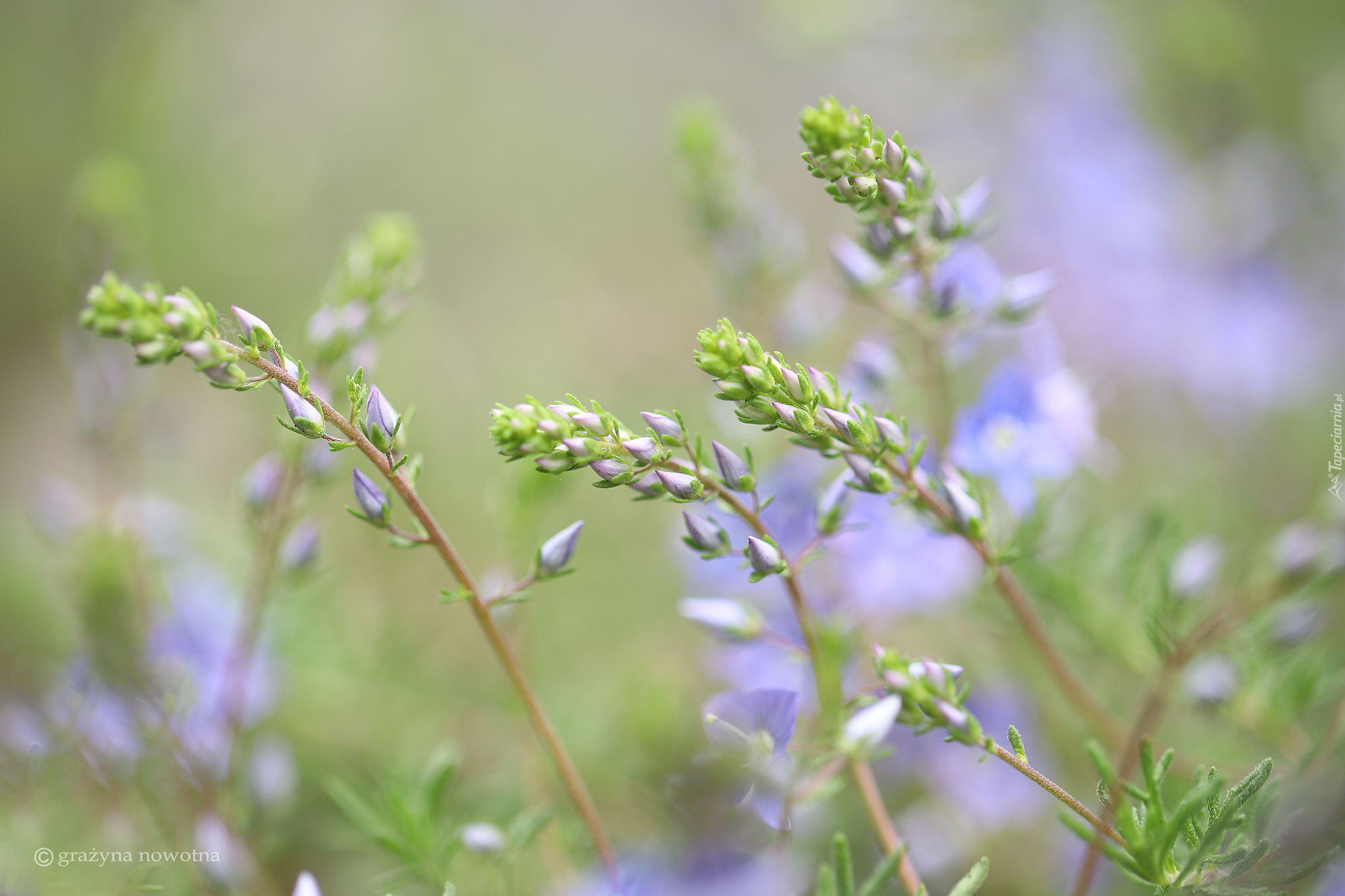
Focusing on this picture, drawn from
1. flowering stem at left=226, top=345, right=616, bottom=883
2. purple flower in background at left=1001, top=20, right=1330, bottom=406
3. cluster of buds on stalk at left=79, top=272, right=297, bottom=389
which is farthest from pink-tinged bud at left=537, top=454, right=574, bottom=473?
purple flower in background at left=1001, top=20, right=1330, bottom=406

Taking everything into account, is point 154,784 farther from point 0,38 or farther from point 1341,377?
point 0,38

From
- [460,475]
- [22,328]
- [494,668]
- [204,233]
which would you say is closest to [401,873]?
[494,668]

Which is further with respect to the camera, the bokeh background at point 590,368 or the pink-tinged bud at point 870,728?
the bokeh background at point 590,368

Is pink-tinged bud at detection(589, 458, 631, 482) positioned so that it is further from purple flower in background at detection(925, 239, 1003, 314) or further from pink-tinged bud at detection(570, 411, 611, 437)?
purple flower in background at detection(925, 239, 1003, 314)

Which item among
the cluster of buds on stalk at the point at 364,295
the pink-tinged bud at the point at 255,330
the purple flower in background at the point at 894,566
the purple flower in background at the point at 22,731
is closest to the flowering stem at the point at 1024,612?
the purple flower in background at the point at 894,566

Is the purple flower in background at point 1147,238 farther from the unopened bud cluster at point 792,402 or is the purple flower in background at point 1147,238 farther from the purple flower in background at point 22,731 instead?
the purple flower in background at point 22,731

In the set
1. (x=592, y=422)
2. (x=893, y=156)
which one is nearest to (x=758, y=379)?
(x=592, y=422)

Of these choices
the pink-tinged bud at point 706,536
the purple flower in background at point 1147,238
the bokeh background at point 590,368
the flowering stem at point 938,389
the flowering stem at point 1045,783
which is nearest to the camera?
the flowering stem at point 1045,783

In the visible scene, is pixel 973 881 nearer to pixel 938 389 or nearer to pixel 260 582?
pixel 938 389
